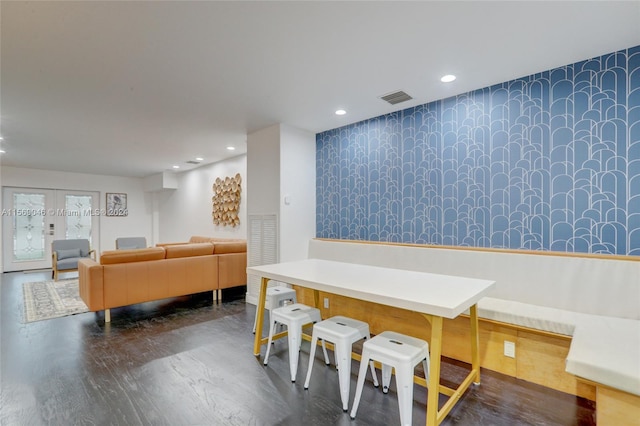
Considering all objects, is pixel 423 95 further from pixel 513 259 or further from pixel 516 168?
pixel 513 259

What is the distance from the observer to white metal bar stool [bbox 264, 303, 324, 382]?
2.40 m

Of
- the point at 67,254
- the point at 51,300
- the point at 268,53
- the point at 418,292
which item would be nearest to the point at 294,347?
the point at 418,292

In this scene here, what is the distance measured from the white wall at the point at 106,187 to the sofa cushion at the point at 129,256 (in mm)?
5751

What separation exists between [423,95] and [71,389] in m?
4.09

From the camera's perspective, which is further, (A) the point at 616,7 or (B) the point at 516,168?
(B) the point at 516,168

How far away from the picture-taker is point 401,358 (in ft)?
5.73

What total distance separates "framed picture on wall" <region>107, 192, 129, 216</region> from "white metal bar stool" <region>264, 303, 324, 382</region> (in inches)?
321

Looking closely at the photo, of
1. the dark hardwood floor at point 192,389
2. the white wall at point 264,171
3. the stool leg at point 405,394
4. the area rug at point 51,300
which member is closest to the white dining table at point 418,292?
the stool leg at point 405,394

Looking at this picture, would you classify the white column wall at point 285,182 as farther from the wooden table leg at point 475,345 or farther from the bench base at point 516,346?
the wooden table leg at point 475,345

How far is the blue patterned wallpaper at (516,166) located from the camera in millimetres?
2398

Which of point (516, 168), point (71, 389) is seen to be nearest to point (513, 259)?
point (516, 168)

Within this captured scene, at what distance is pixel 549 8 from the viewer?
1.92 metres

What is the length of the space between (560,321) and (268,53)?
9.85 feet

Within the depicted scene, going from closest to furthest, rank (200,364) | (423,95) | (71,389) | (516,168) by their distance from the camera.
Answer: (71,389)
(200,364)
(516,168)
(423,95)
